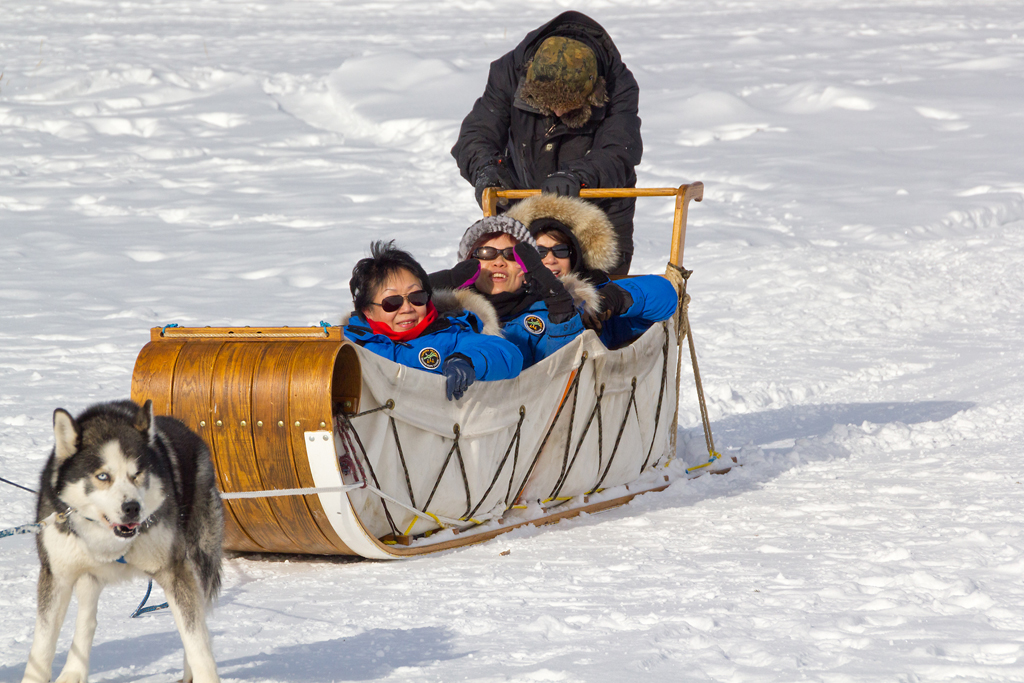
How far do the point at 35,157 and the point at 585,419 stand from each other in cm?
808

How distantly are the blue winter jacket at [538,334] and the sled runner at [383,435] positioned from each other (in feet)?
0.19

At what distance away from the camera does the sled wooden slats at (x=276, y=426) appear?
2785 millimetres

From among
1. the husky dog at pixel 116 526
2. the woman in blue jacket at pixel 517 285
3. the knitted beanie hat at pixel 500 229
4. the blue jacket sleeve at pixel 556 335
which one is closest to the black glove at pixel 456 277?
the woman in blue jacket at pixel 517 285

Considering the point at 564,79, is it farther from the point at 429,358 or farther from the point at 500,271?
the point at 429,358

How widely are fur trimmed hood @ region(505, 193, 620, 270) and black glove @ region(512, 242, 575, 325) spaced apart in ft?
1.50

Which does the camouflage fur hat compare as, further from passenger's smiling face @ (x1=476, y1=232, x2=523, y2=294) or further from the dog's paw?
the dog's paw

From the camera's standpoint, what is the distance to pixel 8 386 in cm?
497

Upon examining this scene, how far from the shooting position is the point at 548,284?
3.65m

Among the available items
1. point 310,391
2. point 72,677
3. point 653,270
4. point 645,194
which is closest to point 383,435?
point 310,391

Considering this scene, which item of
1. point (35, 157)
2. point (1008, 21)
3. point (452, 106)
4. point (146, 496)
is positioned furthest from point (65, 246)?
point (1008, 21)

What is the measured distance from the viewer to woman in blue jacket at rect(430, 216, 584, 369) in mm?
3689

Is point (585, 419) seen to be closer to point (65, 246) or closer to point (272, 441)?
point (272, 441)

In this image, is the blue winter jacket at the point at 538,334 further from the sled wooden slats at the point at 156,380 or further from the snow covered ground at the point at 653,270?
the sled wooden slats at the point at 156,380

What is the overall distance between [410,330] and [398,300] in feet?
0.38
